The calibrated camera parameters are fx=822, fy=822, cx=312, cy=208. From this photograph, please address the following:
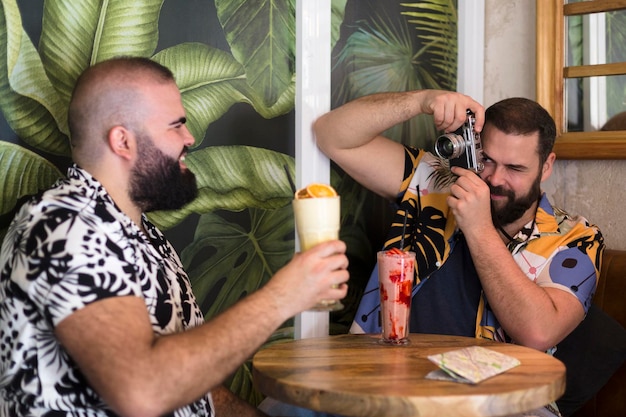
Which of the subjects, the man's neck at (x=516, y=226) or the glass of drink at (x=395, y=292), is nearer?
the glass of drink at (x=395, y=292)

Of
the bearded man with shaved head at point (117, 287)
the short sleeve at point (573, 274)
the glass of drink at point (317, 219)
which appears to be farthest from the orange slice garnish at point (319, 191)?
the short sleeve at point (573, 274)

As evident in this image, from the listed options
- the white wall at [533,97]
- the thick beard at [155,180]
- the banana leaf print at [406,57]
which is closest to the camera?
the thick beard at [155,180]

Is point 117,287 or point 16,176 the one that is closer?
point 117,287

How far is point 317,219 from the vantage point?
1540mm

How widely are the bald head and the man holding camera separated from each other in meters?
0.87

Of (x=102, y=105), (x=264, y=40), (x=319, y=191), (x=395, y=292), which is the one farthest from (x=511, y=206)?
(x=102, y=105)

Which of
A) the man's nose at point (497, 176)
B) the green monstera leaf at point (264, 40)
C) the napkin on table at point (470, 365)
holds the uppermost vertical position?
the green monstera leaf at point (264, 40)

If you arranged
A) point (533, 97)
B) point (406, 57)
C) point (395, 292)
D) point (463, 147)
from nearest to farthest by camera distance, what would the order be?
point (395, 292) < point (463, 147) < point (406, 57) < point (533, 97)

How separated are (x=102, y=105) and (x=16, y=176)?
1.19 feet

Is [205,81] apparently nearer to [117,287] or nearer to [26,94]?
[26,94]

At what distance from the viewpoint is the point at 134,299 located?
4.55 feet

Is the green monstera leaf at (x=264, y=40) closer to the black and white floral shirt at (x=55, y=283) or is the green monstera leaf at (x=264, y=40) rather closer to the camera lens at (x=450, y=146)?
the camera lens at (x=450, y=146)

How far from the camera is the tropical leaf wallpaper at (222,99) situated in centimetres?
184

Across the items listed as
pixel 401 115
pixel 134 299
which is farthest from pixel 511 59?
pixel 134 299
